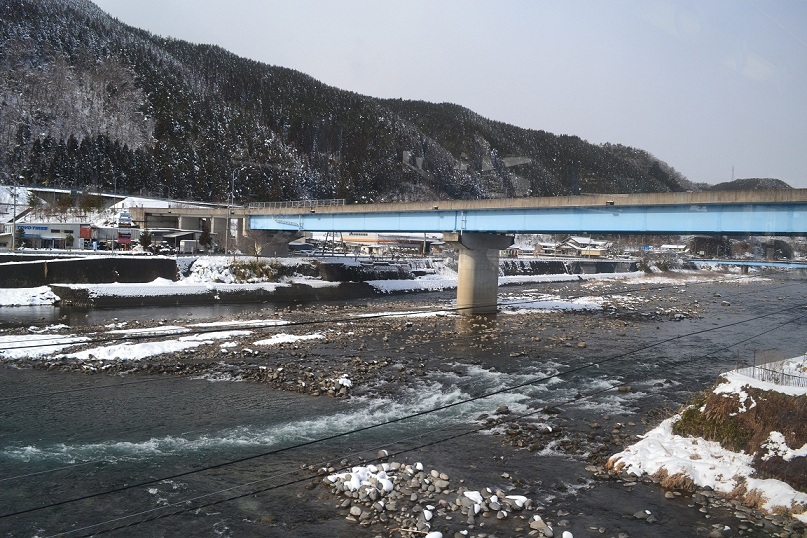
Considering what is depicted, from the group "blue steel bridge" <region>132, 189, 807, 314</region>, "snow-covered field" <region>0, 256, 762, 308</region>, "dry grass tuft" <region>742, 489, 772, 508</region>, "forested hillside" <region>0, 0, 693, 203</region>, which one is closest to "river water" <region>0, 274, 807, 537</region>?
"dry grass tuft" <region>742, 489, 772, 508</region>

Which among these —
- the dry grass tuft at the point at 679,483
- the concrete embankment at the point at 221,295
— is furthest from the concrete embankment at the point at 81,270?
the dry grass tuft at the point at 679,483

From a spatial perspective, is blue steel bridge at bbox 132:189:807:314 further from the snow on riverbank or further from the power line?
the snow on riverbank

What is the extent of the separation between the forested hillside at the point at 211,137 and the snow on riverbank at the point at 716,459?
101m

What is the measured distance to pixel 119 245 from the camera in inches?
2411

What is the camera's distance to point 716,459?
13008 millimetres

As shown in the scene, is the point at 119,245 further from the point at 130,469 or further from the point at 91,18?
the point at 91,18

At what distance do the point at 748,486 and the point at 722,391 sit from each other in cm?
307

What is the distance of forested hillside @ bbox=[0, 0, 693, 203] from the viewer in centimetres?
11469

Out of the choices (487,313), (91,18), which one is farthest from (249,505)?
(91,18)

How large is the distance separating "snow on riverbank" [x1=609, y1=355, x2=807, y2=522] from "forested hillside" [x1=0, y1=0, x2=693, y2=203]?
10086 centimetres

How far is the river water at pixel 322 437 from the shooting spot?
11.0m

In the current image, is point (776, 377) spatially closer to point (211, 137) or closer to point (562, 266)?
point (562, 266)

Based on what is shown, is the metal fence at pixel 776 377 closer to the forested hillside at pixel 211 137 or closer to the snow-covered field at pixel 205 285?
the snow-covered field at pixel 205 285

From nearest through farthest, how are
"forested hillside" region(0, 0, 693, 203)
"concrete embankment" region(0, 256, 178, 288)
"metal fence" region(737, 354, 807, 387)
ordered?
"metal fence" region(737, 354, 807, 387) → "concrete embankment" region(0, 256, 178, 288) → "forested hillside" region(0, 0, 693, 203)
